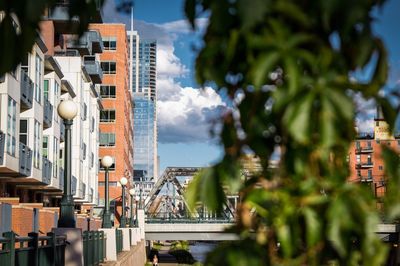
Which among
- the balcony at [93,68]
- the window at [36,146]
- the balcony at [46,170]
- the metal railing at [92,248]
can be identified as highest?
the balcony at [93,68]

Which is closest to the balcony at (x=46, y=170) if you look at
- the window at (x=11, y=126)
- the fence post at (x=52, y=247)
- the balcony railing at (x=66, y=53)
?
the window at (x=11, y=126)

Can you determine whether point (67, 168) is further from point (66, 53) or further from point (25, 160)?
point (66, 53)

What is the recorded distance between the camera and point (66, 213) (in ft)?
59.0

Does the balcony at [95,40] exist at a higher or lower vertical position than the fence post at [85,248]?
higher

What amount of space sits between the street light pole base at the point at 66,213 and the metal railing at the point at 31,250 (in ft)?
3.12

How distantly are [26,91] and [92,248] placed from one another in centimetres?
2186

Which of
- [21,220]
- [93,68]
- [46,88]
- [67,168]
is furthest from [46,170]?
[67,168]

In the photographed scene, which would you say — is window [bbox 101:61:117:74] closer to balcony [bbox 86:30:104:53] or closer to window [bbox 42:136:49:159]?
balcony [bbox 86:30:104:53]

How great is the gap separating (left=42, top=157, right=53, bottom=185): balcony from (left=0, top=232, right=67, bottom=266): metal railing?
3201 cm

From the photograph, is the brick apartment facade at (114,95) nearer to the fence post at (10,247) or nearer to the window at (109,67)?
A: the window at (109,67)

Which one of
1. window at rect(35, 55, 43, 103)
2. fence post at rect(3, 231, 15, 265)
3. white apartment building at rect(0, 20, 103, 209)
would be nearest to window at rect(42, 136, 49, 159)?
white apartment building at rect(0, 20, 103, 209)

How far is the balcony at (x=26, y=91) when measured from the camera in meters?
41.2

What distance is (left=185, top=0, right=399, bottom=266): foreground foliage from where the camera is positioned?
2262 millimetres

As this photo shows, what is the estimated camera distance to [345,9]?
2.23m
